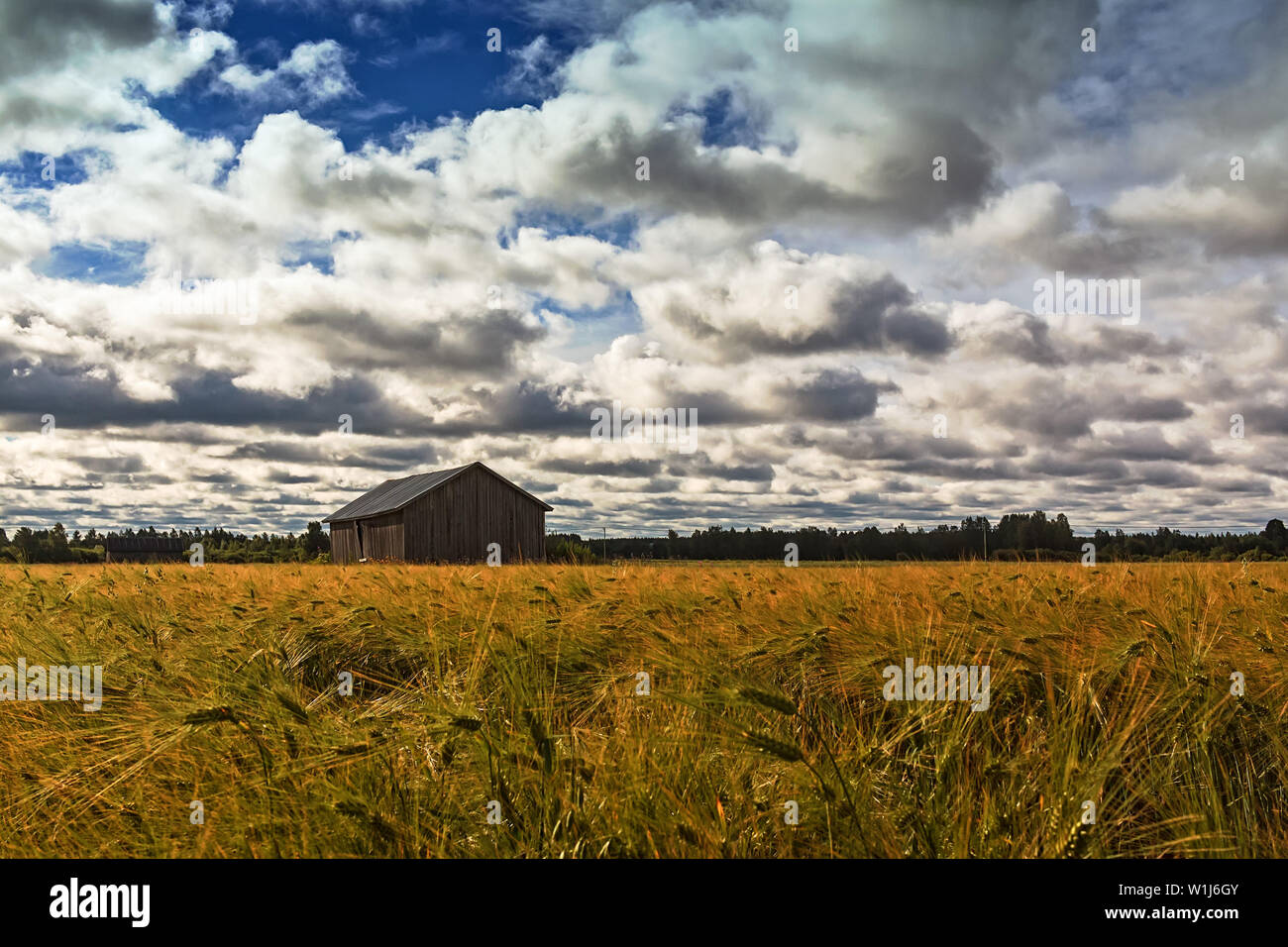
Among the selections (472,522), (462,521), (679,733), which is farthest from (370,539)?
(679,733)

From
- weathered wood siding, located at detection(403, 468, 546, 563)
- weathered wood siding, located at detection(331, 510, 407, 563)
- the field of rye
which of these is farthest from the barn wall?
the field of rye

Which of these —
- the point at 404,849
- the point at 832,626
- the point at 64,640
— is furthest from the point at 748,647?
the point at 64,640

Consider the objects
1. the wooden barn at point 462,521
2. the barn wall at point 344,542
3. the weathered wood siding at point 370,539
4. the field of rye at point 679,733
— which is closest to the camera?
the field of rye at point 679,733

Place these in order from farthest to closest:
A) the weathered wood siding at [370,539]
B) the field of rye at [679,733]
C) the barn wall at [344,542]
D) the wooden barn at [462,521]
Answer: the barn wall at [344,542] → the weathered wood siding at [370,539] → the wooden barn at [462,521] → the field of rye at [679,733]

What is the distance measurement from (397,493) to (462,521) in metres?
7.87

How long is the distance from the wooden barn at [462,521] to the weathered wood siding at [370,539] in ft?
0.16

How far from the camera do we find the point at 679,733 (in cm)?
342

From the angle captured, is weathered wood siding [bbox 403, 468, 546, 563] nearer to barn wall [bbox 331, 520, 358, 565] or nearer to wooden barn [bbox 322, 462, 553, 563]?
wooden barn [bbox 322, 462, 553, 563]

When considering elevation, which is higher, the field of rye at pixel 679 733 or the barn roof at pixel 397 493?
the barn roof at pixel 397 493

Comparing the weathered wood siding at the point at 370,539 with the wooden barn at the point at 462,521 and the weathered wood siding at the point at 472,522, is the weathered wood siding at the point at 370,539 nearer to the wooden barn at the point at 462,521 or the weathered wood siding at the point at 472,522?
the wooden barn at the point at 462,521

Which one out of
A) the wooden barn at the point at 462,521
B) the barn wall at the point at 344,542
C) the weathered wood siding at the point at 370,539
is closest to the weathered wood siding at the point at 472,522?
the wooden barn at the point at 462,521

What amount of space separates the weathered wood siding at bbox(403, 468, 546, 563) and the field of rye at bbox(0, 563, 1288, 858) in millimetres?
29588

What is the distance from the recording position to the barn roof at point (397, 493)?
37.7 metres
